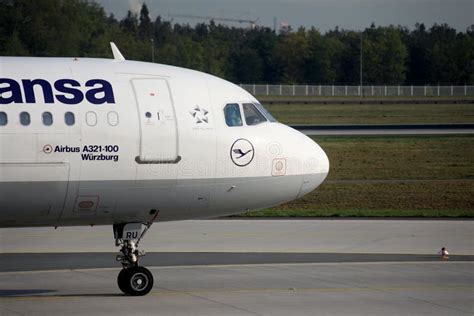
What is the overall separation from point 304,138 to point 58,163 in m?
4.63

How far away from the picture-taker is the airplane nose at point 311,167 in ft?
64.6

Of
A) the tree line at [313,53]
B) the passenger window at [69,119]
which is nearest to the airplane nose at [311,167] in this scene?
the passenger window at [69,119]

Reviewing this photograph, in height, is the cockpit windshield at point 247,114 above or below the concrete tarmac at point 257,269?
above

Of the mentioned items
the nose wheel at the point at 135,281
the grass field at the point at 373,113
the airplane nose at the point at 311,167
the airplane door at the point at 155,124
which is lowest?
the grass field at the point at 373,113

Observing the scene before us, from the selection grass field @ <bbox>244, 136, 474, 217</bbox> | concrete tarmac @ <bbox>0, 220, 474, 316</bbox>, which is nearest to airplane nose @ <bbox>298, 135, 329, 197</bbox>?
concrete tarmac @ <bbox>0, 220, 474, 316</bbox>

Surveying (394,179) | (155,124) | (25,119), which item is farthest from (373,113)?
(25,119)

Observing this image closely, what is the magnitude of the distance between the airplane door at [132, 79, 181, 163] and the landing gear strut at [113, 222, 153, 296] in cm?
145

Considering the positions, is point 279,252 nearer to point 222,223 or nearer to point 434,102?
point 222,223

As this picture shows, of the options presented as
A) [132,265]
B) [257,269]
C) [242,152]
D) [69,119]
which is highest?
[69,119]

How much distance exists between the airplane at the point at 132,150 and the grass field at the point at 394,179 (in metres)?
12.1

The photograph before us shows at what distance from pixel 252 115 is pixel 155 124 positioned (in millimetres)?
2066

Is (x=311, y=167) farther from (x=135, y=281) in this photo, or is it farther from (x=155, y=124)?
(x=135, y=281)

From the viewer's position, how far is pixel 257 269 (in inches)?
882

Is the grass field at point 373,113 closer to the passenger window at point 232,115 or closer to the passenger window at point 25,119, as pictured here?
the passenger window at point 232,115
